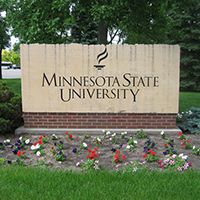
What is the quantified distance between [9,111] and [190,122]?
4.00m

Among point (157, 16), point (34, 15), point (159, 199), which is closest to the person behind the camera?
point (159, 199)

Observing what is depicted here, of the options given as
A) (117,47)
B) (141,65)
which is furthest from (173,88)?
(117,47)

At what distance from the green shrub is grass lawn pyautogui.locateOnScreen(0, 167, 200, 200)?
8.70 ft

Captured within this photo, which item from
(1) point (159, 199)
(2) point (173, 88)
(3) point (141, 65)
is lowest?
(1) point (159, 199)

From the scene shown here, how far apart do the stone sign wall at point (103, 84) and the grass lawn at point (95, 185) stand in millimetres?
3016

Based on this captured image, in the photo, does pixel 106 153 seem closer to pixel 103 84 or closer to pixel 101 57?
pixel 103 84

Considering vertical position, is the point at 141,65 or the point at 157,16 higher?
the point at 157,16

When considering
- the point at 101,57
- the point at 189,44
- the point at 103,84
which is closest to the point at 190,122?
the point at 103,84

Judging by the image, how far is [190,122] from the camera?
27.7 feet

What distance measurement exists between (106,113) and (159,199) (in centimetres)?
403

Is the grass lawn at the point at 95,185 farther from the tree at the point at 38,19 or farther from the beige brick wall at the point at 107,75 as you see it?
the tree at the point at 38,19

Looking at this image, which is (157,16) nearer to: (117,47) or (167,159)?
(117,47)

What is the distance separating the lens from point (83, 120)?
7898 mm

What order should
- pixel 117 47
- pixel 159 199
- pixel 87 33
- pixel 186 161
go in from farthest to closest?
pixel 87 33 → pixel 117 47 → pixel 186 161 → pixel 159 199
